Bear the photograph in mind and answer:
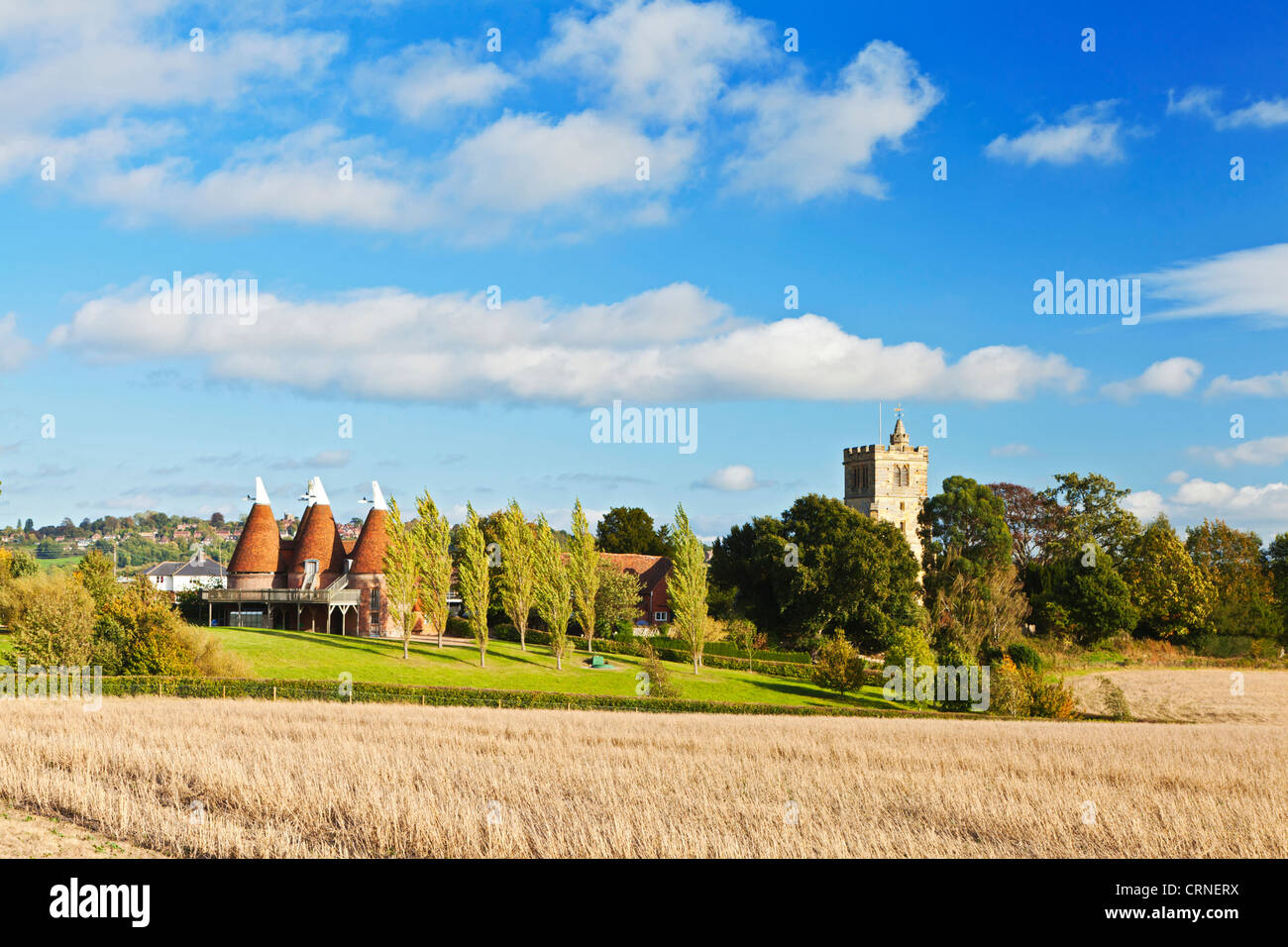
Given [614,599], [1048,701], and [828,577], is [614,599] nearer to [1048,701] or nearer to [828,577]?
[828,577]

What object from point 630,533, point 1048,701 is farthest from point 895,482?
point 1048,701

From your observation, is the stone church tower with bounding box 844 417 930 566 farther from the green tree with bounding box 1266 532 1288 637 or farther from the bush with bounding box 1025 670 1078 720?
the bush with bounding box 1025 670 1078 720

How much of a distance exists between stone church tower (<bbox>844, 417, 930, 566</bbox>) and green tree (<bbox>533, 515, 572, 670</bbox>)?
54966 millimetres

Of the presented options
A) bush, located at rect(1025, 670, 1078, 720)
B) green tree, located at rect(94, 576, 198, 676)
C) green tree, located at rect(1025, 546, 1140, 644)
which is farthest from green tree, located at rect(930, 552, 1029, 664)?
green tree, located at rect(94, 576, 198, 676)

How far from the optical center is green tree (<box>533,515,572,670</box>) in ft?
175

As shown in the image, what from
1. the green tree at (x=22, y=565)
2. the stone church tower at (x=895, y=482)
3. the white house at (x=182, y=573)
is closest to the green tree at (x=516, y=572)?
the green tree at (x=22, y=565)

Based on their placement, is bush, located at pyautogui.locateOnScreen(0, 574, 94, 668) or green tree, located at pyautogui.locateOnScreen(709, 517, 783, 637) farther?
green tree, located at pyautogui.locateOnScreen(709, 517, 783, 637)

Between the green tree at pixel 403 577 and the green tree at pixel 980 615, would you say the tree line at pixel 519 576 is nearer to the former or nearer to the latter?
the green tree at pixel 403 577

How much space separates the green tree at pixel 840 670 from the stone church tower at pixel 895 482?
54922mm
